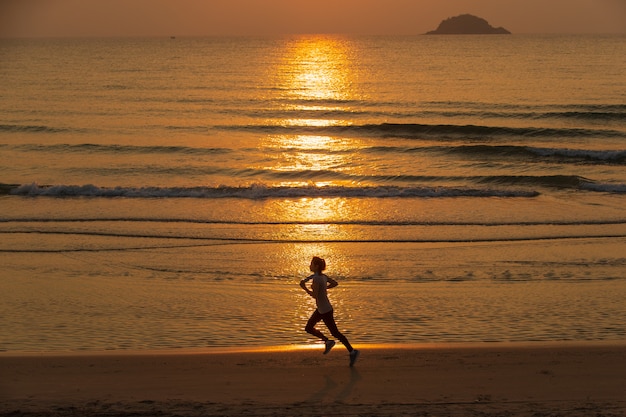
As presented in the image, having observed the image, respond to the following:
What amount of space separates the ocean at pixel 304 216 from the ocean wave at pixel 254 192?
0.30 feet

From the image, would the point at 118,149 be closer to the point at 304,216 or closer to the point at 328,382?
the point at 304,216

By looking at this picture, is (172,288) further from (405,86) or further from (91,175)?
(405,86)

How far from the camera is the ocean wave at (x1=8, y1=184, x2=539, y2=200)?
25.9 m

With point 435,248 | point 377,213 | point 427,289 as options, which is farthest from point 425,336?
point 377,213

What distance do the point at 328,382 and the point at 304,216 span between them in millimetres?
13091

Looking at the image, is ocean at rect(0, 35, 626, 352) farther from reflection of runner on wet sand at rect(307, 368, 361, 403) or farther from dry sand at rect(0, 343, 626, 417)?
reflection of runner on wet sand at rect(307, 368, 361, 403)

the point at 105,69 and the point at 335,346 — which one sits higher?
the point at 105,69

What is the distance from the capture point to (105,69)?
8044 centimetres

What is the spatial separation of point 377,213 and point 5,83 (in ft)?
158

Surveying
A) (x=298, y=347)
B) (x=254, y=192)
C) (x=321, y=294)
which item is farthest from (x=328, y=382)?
(x=254, y=192)

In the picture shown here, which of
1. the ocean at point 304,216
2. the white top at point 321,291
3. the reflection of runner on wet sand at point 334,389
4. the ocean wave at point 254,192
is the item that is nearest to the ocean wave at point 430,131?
the ocean at point 304,216

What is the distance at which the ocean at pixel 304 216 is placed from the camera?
13.2m

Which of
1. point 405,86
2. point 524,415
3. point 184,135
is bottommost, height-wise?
point 524,415

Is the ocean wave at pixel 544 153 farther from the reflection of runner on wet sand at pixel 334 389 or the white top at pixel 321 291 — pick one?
the reflection of runner on wet sand at pixel 334 389
